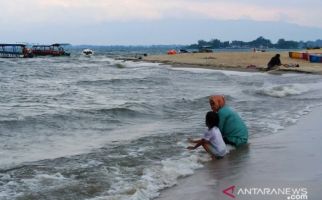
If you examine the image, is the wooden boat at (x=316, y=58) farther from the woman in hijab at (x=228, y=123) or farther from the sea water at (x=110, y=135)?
the woman in hijab at (x=228, y=123)

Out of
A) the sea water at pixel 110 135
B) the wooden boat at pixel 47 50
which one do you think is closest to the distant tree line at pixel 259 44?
the wooden boat at pixel 47 50

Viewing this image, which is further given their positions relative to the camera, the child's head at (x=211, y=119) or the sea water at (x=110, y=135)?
the child's head at (x=211, y=119)

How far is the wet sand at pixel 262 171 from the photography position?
630 centimetres

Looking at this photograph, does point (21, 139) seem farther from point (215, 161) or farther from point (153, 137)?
point (215, 161)

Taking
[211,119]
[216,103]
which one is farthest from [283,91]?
[211,119]

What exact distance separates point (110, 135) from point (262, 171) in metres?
5.01

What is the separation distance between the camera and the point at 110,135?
11.5 meters

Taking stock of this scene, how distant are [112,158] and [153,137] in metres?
2.34

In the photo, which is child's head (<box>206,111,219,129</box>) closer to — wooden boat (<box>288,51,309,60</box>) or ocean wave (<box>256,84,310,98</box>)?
ocean wave (<box>256,84,310,98</box>)

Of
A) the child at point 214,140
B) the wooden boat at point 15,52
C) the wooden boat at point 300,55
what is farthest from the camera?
the wooden boat at point 15,52

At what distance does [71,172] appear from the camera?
7.72 metres

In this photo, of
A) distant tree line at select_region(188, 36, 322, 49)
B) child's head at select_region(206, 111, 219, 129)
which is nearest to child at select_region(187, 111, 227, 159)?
child's head at select_region(206, 111, 219, 129)

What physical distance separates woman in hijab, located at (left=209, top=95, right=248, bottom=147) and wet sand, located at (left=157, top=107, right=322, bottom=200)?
0.79 feet

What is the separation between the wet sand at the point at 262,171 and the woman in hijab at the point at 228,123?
9.5 inches
